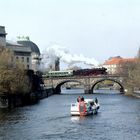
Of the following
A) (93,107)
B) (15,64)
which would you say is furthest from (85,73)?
(93,107)

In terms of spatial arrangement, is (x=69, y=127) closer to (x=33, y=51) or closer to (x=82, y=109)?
(x=82, y=109)

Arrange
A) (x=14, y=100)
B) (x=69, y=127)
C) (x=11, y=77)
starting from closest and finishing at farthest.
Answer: (x=69, y=127) → (x=11, y=77) → (x=14, y=100)

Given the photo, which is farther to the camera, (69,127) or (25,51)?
(25,51)

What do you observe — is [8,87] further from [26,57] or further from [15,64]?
[26,57]

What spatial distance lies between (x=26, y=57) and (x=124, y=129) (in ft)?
372

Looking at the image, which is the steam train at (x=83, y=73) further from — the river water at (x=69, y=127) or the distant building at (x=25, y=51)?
the river water at (x=69, y=127)

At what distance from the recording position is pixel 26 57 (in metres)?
159

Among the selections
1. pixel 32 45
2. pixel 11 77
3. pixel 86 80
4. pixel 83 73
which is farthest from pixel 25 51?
pixel 11 77

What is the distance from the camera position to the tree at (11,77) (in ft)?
244

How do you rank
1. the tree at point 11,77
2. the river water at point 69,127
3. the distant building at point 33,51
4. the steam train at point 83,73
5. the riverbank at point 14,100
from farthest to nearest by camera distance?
the distant building at point 33,51
the steam train at point 83,73
the riverbank at point 14,100
the tree at point 11,77
the river water at point 69,127

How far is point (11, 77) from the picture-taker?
2965 inches

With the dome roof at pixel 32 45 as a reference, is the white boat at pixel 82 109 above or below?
below

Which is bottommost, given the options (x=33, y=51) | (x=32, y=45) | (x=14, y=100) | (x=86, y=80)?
(x=14, y=100)

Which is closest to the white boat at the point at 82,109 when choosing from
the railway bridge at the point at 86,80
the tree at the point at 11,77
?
the tree at the point at 11,77
